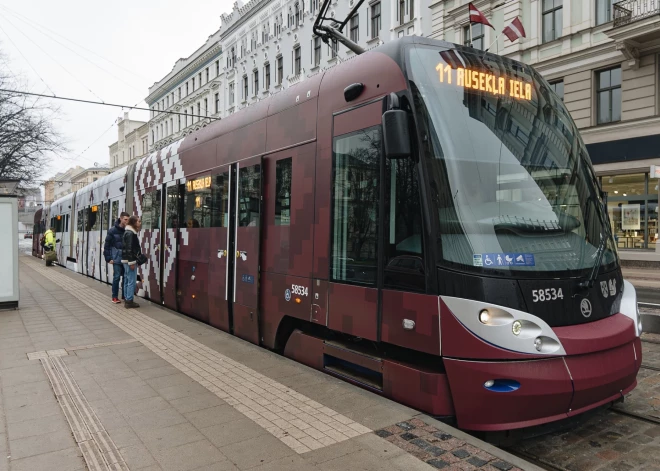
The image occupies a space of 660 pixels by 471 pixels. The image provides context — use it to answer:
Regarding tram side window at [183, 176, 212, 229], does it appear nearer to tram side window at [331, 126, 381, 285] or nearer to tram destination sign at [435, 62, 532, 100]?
tram side window at [331, 126, 381, 285]

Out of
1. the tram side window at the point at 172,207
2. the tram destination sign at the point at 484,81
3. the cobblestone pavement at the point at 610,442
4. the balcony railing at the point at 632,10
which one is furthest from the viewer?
the balcony railing at the point at 632,10

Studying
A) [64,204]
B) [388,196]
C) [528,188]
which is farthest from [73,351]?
[64,204]

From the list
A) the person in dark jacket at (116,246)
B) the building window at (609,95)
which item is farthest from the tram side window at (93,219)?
the building window at (609,95)

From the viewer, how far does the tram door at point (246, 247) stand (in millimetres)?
6598

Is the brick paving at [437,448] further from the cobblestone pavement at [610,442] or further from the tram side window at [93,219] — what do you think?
the tram side window at [93,219]

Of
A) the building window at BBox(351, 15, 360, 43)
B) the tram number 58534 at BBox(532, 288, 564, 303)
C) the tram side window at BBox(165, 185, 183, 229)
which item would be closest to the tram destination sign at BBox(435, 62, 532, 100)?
the tram number 58534 at BBox(532, 288, 564, 303)

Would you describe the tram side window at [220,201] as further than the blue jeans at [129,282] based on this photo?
No

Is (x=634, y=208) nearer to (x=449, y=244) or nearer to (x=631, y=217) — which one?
(x=631, y=217)

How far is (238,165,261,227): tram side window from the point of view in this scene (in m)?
6.64

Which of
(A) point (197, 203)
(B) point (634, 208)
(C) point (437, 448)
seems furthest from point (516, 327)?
(B) point (634, 208)

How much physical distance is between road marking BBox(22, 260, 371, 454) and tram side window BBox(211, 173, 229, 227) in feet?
5.54

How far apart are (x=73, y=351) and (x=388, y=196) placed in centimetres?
458

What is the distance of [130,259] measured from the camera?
1019cm

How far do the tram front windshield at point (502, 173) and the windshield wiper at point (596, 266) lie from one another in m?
0.02
